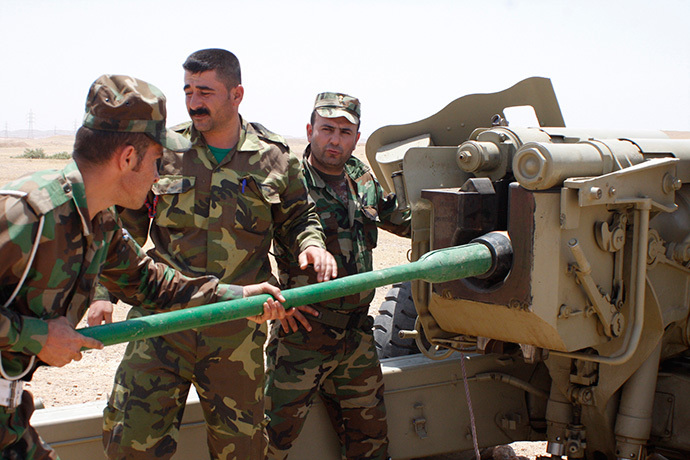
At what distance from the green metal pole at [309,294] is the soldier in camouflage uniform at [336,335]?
3.07 ft

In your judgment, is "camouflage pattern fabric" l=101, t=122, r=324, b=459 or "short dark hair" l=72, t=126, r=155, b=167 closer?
"short dark hair" l=72, t=126, r=155, b=167

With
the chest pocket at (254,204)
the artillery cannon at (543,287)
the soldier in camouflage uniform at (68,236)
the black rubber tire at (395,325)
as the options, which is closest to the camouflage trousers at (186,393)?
the artillery cannon at (543,287)

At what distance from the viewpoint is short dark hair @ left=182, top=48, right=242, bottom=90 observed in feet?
11.3

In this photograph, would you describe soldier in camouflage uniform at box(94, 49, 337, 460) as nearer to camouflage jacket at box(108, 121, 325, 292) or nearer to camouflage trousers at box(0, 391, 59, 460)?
camouflage jacket at box(108, 121, 325, 292)

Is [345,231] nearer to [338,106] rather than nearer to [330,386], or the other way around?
[338,106]

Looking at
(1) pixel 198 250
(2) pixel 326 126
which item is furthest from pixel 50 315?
(2) pixel 326 126

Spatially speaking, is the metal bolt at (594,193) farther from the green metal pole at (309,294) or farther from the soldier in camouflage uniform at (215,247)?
the soldier in camouflage uniform at (215,247)

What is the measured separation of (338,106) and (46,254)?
81.6 inches

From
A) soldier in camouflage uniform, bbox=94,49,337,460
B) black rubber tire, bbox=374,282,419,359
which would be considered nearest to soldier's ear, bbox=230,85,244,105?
soldier in camouflage uniform, bbox=94,49,337,460

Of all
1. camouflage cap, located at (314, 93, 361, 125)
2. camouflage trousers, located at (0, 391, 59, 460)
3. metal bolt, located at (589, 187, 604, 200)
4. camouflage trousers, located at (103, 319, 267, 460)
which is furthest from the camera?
camouflage cap, located at (314, 93, 361, 125)

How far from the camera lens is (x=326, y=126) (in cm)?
395

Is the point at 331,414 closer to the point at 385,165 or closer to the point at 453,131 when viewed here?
the point at 385,165

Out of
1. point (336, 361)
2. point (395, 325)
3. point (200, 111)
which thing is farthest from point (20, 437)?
point (395, 325)

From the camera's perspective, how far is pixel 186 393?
3.34 m
